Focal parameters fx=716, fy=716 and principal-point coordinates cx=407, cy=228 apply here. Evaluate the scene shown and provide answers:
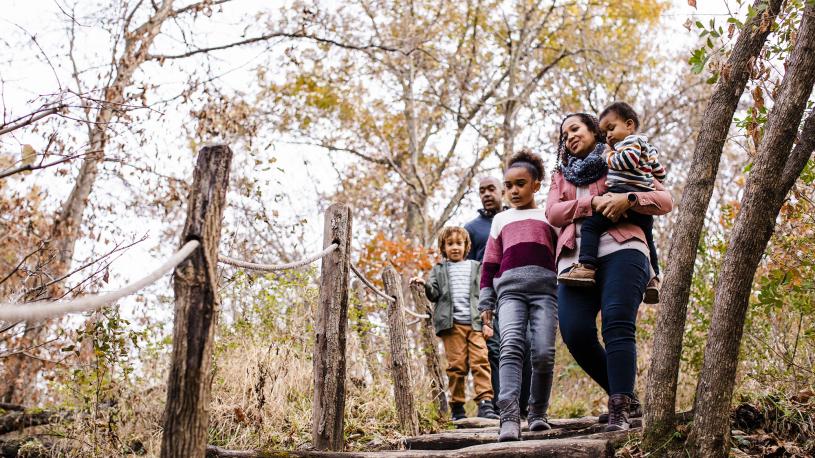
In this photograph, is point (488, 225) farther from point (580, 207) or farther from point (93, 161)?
point (93, 161)

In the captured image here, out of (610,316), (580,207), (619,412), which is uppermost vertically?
(580,207)

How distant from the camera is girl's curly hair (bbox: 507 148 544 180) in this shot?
4.65 m

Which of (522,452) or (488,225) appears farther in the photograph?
(488,225)

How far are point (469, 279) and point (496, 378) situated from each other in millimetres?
892

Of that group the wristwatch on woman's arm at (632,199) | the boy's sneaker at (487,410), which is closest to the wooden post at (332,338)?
the wristwatch on woman's arm at (632,199)

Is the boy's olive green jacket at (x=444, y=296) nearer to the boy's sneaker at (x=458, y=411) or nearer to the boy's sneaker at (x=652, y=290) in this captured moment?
the boy's sneaker at (x=458, y=411)

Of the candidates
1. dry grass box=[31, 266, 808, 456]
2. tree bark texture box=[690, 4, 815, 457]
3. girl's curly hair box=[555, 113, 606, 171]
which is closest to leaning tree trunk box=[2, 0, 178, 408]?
dry grass box=[31, 266, 808, 456]

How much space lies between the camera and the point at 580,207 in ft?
13.2

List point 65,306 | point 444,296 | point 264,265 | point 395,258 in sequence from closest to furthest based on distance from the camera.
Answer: point 65,306, point 264,265, point 444,296, point 395,258

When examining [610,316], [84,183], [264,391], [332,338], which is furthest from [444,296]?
[84,183]

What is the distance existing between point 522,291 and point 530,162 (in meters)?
0.90

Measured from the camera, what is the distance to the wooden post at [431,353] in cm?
712

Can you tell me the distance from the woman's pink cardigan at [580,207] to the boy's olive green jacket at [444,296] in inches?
78.2

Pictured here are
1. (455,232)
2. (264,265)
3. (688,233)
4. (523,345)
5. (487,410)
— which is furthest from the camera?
(455,232)
